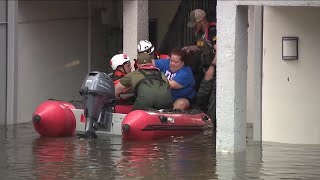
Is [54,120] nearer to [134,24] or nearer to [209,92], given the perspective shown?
[209,92]

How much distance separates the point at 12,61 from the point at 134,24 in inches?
88.7

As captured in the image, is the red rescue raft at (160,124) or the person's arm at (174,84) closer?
the red rescue raft at (160,124)

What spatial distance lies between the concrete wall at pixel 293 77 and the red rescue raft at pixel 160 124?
1.69 m

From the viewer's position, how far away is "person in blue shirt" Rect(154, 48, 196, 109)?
13758mm

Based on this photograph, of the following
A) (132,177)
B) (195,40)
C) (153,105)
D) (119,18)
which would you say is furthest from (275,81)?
(119,18)

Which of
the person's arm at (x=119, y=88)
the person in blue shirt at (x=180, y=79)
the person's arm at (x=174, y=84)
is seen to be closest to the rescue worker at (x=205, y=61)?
the person in blue shirt at (x=180, y=79)

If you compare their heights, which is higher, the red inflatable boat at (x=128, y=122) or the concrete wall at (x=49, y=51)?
the concrete wall at (x=49, y=51)

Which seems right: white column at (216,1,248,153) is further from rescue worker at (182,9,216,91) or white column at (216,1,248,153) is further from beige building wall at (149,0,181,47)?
beige building wall at (149,0,181,47)

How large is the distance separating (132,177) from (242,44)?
250cm

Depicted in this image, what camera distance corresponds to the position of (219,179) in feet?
30.2

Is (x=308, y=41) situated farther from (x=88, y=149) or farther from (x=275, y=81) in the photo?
(x=88, y=149)

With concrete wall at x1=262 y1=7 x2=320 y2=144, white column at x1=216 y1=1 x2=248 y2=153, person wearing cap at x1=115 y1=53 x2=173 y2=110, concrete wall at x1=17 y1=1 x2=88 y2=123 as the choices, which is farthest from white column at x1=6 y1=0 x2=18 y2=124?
white column at x1=216 y1=1 x2=248 y2=153

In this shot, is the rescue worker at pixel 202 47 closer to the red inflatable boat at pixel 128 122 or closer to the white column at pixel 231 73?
the red inflatable boat at pixel 128 122

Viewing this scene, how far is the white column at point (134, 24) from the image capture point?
15.6 m
